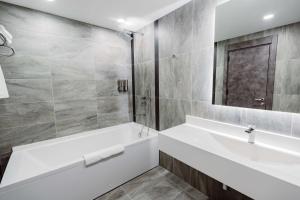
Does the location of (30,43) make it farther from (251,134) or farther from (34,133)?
(251,134)

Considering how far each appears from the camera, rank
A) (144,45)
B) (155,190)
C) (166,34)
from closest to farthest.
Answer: (155,190), (166,34), (144,45)

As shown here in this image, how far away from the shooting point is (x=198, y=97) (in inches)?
71.2

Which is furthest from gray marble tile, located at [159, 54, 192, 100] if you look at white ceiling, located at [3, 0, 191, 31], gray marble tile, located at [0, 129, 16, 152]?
gray marble tile, located at [0, 129, 16, 152]

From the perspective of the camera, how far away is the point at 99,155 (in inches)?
67.7

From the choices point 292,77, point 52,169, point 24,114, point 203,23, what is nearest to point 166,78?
point 203,23

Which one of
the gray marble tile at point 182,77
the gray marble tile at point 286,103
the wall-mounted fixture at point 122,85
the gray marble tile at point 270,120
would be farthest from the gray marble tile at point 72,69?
the gray marble tile at point 286,103

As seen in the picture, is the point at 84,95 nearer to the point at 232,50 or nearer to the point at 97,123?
the point at 97,123

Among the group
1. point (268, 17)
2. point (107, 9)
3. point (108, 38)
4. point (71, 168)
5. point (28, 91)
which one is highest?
point (107, 9)

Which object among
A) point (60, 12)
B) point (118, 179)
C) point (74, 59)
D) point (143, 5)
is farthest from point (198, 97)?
point (60, 12)

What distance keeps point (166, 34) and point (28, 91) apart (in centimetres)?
204

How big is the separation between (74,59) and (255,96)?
2413 mm

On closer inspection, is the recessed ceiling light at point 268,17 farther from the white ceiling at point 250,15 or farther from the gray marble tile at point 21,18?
the gray marble tile at point 21,18

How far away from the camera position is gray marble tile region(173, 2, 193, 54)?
1805mm

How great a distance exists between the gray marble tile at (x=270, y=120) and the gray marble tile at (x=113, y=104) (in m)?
2.08
